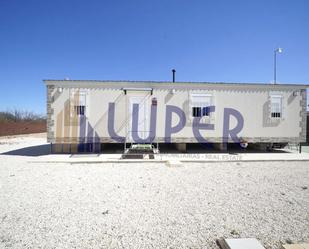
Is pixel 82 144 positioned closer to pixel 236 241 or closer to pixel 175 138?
pixel 175 138

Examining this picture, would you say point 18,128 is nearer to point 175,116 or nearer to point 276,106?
point 175,116

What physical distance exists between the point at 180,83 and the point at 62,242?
722 centimetres

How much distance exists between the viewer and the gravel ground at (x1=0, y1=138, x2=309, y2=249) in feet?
6.96

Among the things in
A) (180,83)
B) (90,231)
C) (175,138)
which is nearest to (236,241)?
(90,231)

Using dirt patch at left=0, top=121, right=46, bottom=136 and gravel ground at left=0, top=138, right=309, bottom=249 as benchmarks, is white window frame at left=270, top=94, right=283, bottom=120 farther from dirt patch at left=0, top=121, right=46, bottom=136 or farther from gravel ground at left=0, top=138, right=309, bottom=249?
dirt patch at left=0, top=121, right=46, bottom=136

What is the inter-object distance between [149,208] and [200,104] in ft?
20.6

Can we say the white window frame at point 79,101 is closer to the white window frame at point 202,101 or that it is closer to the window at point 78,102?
the window at point 78,102

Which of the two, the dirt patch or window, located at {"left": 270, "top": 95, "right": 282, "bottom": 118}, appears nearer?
window, located at {"left": 270, "top": 95, "right": 282, "bottom": 118}

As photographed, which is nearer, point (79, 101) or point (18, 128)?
point (79, 101)

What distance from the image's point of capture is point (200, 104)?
26.9ft

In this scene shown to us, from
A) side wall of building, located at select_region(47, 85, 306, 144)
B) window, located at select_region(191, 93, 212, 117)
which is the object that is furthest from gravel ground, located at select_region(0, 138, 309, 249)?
window, located at select_region(191, 93, 212, 117)

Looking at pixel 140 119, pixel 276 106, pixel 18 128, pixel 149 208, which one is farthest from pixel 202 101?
pixel 18 128

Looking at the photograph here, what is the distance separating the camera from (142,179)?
4480 millimetres

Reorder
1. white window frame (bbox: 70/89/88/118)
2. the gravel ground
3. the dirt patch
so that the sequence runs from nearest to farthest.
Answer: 1. the gravel ground
2. white window frame (bbox: 70/89/88/118)
3. the dirt patch
